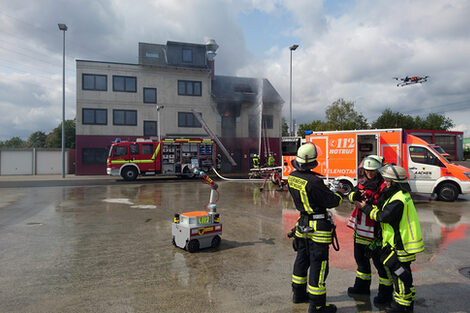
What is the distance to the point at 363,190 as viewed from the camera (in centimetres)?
366

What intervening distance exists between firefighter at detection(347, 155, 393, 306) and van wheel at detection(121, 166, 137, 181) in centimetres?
1720

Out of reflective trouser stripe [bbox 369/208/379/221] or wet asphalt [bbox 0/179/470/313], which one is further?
wet asphalt [bbox 0/179/470/313]

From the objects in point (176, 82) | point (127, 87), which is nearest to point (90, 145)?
point (127, 87)

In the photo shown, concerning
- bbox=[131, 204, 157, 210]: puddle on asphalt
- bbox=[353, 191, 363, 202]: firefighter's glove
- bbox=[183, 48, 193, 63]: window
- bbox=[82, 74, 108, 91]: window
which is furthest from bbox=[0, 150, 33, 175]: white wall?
bbox=[353, 191, 363, 202]: firefighter's glove

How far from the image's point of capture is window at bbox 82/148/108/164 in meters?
24.9

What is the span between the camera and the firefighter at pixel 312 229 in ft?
11.0

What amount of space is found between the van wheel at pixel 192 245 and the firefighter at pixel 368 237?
105 inches

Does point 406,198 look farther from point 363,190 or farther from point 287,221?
point 287,221

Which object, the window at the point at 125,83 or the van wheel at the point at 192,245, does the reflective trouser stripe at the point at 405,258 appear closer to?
the van wheel at the point at 192,245

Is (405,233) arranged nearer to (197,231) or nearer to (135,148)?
(197,231)

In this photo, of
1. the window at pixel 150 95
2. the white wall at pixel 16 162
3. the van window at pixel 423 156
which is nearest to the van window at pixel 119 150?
the window at pixel 150 95

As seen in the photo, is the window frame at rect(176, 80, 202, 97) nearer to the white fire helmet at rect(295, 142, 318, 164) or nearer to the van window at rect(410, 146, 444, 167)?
the van window at rect(410, 146, 444, 167)

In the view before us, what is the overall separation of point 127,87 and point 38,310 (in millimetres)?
24700

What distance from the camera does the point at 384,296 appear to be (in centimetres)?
357
